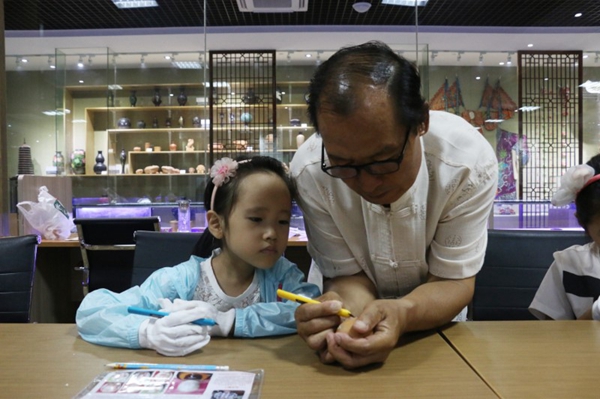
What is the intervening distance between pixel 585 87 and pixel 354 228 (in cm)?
612

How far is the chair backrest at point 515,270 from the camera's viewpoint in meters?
1.80

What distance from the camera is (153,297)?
1188 mm

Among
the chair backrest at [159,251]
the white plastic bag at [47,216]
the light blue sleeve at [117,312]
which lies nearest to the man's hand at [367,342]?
the light blue sleeve at [117,312]

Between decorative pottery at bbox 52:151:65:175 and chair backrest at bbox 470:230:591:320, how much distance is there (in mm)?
6617

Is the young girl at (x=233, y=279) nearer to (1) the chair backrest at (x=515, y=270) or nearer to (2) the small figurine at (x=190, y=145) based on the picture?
(1) the chair backrest at (x=515, y=270)

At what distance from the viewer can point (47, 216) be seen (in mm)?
3713

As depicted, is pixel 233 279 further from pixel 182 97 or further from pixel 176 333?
pixel 182 97

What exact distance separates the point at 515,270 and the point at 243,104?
5342 mm

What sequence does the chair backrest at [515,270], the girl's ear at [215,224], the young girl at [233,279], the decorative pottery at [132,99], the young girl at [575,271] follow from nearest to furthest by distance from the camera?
the young girl at [233,279] < the girl's ear at [215,224] < the young girl at [575,271] < the chair backrest at [515,270] < the decorative pottery at [132,99]

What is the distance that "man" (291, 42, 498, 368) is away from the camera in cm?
90

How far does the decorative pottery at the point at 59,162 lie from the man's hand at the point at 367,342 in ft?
23.1

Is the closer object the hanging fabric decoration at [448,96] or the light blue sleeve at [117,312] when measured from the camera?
the light blue sleeve at [117,312]

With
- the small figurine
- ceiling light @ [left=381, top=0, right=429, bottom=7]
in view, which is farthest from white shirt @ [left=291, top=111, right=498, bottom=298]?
the small figurine

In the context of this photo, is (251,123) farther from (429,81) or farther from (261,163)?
(261,163)
